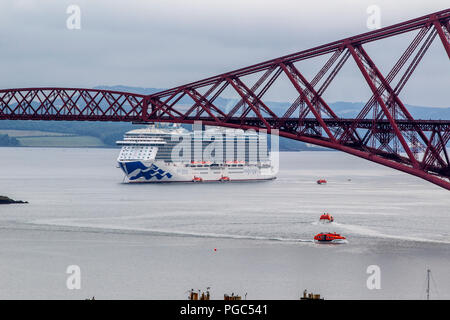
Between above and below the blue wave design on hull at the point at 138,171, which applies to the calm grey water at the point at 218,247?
below

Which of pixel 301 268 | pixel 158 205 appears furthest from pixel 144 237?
pixel 158 205

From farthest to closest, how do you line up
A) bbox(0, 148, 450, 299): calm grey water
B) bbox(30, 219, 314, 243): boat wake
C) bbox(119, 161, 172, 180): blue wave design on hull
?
bbox(119, 161, 172, 180): blue wave design on hull
bbox(30, 219, 314, 243): boat wake
bbox(0, 148, 450, 299): calm grey water

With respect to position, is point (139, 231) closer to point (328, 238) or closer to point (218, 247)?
point (218, 247)

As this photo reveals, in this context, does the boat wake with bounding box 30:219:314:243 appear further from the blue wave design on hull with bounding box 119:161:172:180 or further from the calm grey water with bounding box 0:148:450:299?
the blue wave design on hull with bounding box 119:161:172:180

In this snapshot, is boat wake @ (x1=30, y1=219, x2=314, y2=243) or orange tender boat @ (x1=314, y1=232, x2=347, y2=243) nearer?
orange tender boat @ (x1=314, y1=232, x2=347, y2=243)

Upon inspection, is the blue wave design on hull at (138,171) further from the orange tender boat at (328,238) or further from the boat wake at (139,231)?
the orange tender boat at (328,238)

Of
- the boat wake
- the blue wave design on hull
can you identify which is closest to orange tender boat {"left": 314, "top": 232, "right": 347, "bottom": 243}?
the boat wake

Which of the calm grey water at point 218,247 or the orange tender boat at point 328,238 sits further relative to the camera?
the orange tender boat at point 328,238

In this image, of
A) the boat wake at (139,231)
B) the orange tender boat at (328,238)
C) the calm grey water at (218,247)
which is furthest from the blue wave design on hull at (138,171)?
the orange tender boat at (328,238)

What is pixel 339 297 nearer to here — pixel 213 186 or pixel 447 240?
pixel 447 240
